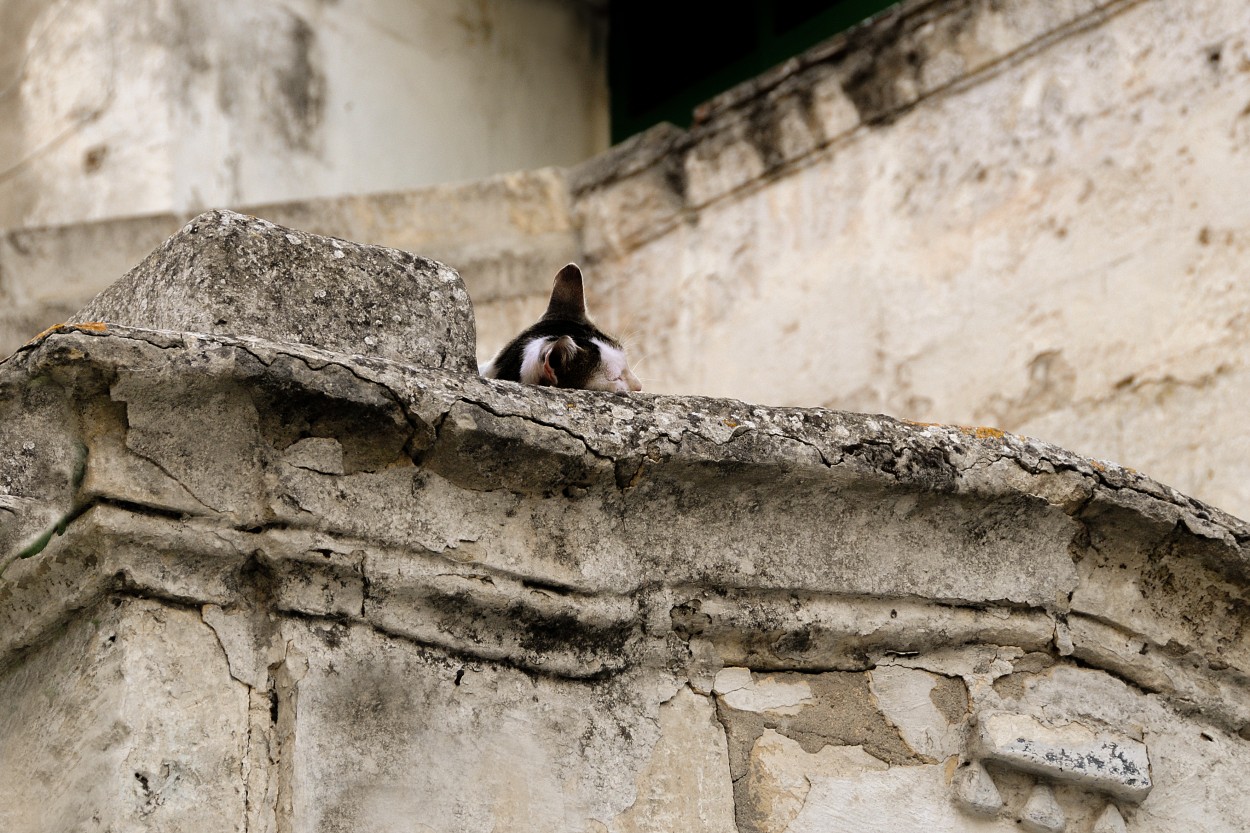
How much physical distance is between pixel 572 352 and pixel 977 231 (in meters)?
2.08

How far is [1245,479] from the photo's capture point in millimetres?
3840

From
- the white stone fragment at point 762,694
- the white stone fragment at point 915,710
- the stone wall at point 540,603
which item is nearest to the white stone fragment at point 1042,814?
the stone wall at point 540,603

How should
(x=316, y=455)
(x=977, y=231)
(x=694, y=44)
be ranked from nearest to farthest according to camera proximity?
1. (x=316, y=455)
2. (x=977, y=231)
3. (x=694, y=44)

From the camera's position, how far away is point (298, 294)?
92.5 inches

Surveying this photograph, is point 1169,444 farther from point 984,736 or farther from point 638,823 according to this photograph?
point 638,823

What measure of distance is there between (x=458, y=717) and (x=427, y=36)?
444 cm

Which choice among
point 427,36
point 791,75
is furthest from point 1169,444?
point 427,36

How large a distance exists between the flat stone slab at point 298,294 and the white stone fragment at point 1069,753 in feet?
2.82

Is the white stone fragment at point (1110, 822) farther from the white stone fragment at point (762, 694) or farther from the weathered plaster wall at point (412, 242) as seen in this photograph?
the weathered plaster wall at point (412, 242)

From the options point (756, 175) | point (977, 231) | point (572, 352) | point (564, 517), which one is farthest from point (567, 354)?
point (756, 175)

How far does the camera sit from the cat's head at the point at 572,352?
9.02 ft

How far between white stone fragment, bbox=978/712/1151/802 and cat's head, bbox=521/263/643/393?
709mm

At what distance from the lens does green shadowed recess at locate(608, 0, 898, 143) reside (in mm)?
5785

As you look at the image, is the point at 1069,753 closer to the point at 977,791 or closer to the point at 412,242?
the point at 977,791
